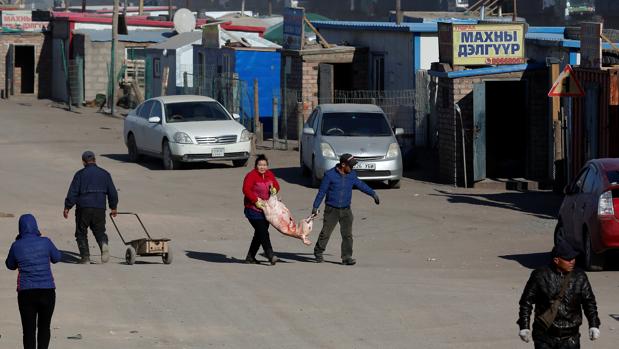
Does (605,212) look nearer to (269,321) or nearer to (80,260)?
(269,321)

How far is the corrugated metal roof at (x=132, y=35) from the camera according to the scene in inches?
2065

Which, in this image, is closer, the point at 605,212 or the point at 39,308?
the point at 39,308

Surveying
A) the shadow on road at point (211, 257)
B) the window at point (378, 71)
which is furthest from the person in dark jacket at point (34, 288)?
the window at point (378, 71)

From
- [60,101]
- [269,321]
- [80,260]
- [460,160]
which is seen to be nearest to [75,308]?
[269,321]

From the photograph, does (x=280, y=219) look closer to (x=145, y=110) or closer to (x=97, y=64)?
(x=145, y=110)

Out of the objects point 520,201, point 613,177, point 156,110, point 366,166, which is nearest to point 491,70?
point 366,166

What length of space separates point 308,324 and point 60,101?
44.4 meters

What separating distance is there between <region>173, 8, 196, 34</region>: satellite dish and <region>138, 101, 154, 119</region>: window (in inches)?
779

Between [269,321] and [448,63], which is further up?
[448,63]

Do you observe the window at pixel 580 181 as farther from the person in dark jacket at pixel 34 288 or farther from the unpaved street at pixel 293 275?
the person in dark jacket at pixel 34 288

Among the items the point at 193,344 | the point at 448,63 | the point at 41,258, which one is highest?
the point at 448,63

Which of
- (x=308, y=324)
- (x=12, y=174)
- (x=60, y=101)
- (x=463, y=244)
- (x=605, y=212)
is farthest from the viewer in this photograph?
(x=60, y=101)

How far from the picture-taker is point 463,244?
19.3m

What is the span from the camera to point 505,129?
95.0 feet
